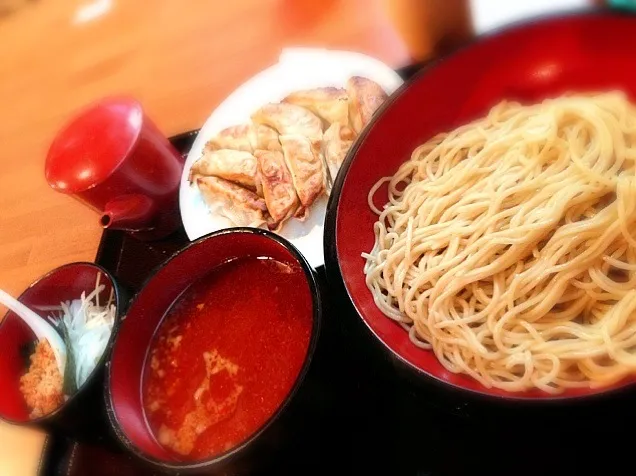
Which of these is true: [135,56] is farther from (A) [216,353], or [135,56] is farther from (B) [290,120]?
(A) [216,353]

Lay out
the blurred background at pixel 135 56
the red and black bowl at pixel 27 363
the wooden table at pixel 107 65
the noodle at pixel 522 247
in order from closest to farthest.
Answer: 1. the noodle at pixel 522 247
2. the red and black bowl at pixel 27 363
3. the blurred background at pixel 135 56
4. the wooden table at pixel 107 65

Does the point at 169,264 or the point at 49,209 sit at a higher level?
the point at 169,264

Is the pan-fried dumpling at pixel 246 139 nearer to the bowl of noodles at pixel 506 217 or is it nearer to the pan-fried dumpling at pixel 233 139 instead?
the pan-fried dumpling at pixel 233 139

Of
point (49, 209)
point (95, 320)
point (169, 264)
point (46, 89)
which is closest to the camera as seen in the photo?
point (169, 264)

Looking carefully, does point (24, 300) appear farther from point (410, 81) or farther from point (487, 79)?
point (487, 79)

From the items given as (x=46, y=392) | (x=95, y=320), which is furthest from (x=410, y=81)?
(x=46, y=392)

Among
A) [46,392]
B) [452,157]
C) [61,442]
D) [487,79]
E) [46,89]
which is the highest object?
[487,79]

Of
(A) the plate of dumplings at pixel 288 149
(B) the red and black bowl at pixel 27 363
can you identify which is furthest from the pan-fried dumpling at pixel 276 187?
(B) the red and black bowl at pixel 27 363
